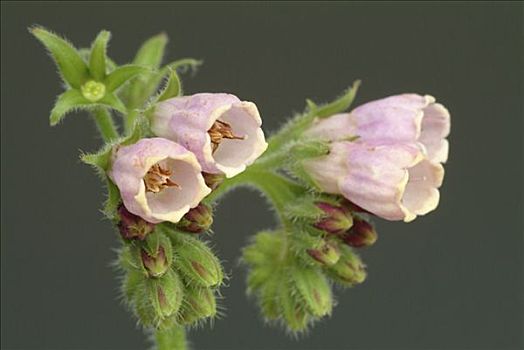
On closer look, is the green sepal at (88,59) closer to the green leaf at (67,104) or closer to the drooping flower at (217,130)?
the green leaf at (67,104)

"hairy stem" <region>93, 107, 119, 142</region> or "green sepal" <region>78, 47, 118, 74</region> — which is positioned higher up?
"green sepal" <region>78, 47, 118, 74</region>

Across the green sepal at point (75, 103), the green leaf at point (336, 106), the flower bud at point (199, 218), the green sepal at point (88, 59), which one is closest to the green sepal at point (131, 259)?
the flower bud at point (199, 218)

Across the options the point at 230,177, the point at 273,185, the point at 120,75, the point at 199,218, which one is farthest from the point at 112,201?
the point at 273,185

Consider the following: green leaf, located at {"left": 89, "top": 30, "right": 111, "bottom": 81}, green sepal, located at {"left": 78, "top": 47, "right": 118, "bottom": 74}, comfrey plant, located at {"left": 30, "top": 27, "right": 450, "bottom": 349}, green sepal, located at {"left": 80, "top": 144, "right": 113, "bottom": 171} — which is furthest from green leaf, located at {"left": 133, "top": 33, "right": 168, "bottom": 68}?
green sepal, located at {"left": 80, "top": 144, "right": 113, "bottom": 171}

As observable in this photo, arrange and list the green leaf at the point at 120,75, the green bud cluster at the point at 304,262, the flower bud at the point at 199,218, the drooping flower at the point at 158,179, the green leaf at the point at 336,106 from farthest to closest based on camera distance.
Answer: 1. the green leaf at the point at 336,106
2. the green bud cluster at the point at 304,262
3. the green leaf at the point at 120,75
4. the flower bud at the point at 199,218
5. the drooping flower at the point at 158,179

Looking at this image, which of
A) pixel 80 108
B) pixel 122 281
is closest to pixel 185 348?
pixel 122 281

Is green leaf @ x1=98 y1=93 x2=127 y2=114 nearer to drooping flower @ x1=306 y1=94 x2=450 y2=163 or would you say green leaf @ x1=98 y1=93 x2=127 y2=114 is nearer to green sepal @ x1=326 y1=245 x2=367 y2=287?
drooping flower @ x1=306 y1=94 x2=450 y2=163
